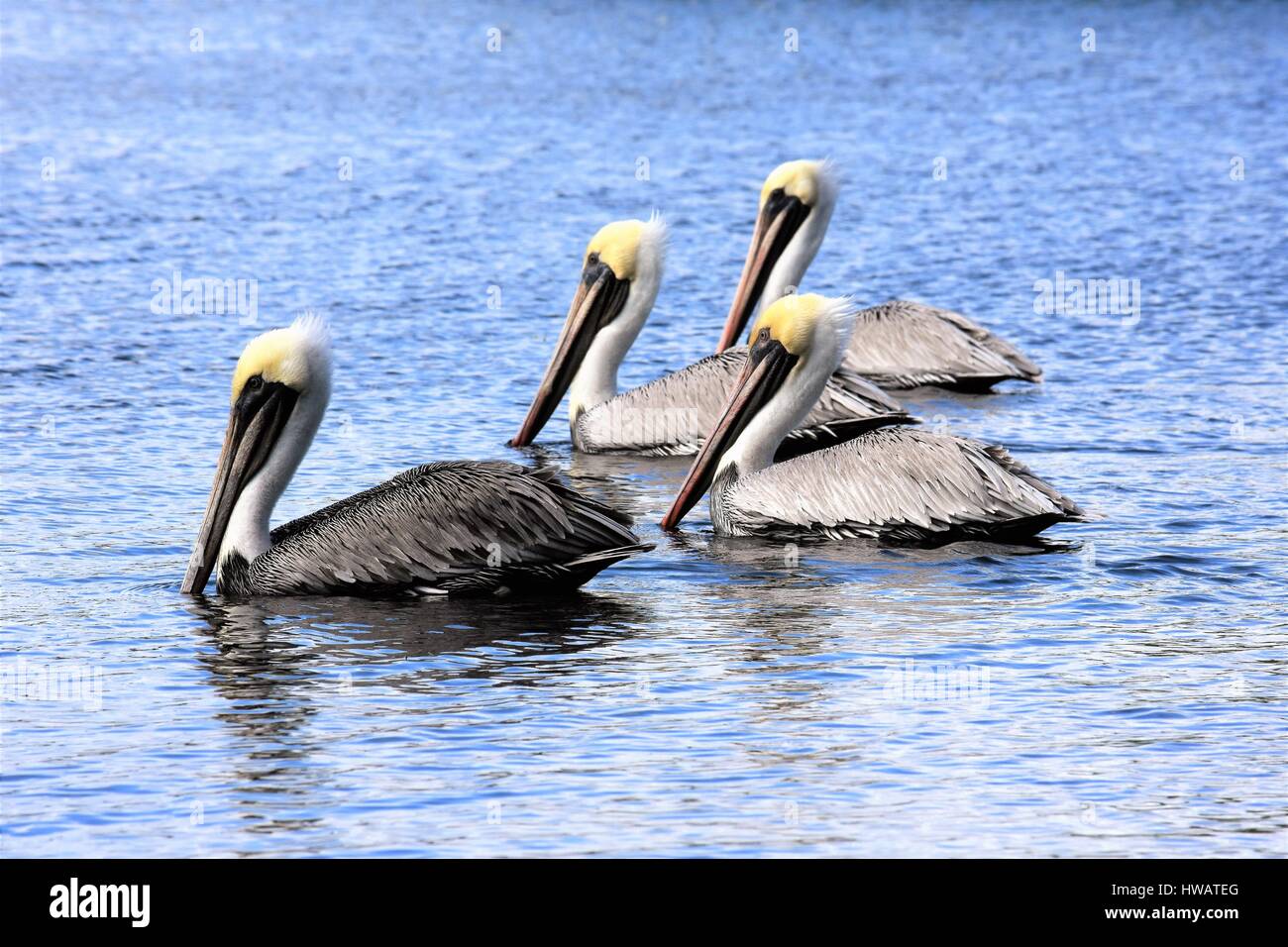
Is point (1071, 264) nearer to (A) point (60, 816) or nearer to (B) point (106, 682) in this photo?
(B) point (106, 682)

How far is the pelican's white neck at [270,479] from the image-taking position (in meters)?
7.39

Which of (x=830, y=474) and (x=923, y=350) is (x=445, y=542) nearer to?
(x=830, y=474)

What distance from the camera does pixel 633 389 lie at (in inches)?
409

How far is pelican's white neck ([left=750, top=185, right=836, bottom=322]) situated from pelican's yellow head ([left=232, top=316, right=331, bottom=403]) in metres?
4.70

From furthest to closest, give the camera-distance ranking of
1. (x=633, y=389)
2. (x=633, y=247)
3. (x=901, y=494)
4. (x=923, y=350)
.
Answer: (x=923, y=350)
(x=633, y=247)
(x=633, y=389)
(x=901, y=494)

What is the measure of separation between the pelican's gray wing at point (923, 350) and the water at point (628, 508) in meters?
0.19

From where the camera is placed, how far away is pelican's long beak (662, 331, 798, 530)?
28.9 feet

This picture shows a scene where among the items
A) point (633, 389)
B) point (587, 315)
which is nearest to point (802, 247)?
point (587, 315)

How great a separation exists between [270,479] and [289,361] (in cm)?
41

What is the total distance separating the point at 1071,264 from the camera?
14.8 meters

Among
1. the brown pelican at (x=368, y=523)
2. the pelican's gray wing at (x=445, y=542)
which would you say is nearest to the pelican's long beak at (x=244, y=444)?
the brown pelican at (x=368, y=523)

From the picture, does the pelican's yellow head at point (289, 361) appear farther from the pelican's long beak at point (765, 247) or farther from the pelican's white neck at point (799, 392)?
the pelican's long beak at point (765, 247)

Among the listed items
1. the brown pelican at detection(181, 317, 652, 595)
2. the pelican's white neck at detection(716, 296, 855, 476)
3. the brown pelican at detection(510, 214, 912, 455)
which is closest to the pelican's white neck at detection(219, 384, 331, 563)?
the brown pelican at detection(181, 317, 652, 595)
